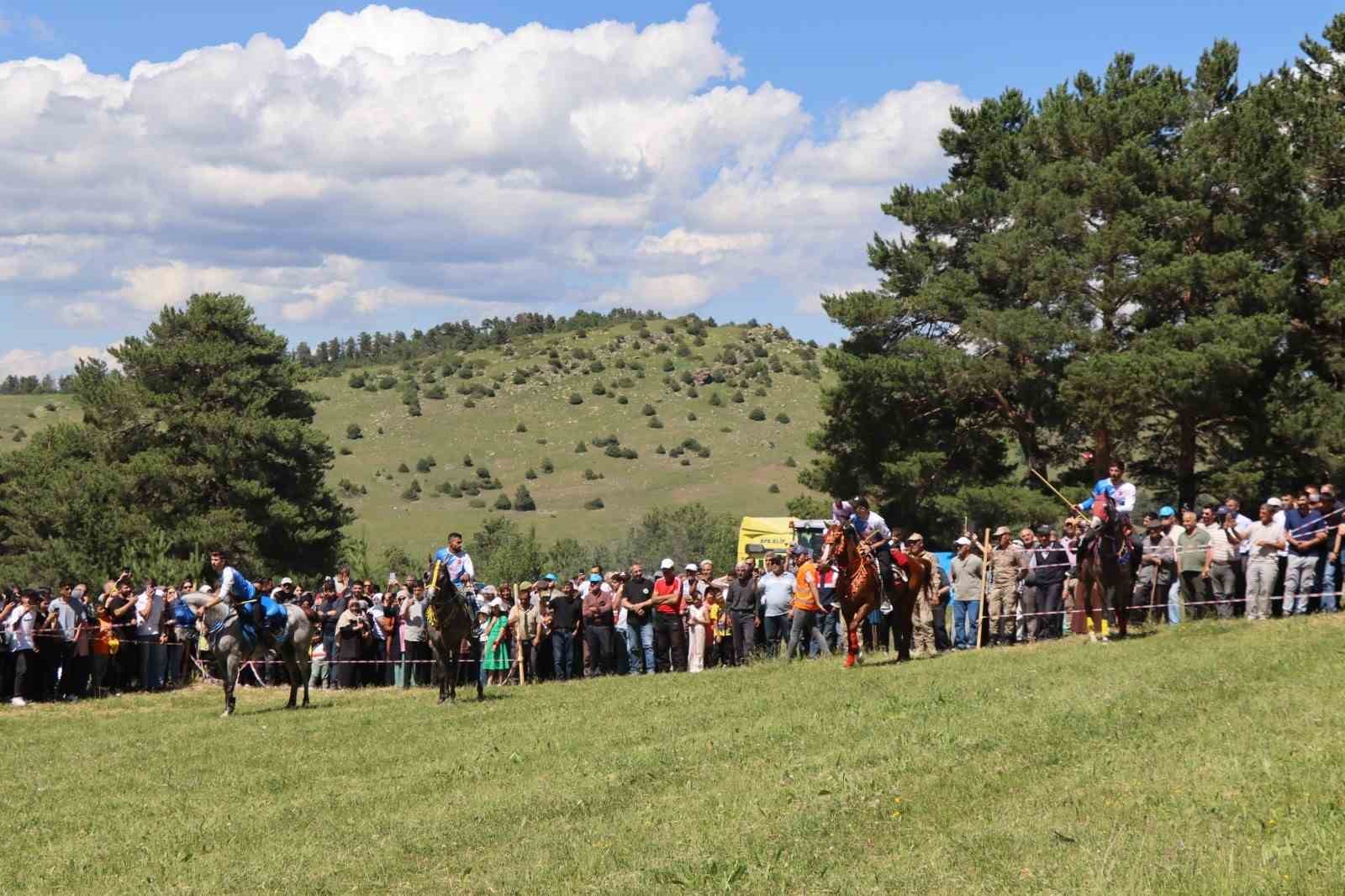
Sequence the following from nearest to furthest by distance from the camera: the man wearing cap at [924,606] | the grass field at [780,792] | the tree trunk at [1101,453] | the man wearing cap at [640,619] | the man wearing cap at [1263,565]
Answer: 1. the grass field at [780,792]
2. the man wearing cap at [924,606]
3. the man wearing cap at [1263,565]
4. the man wearing cap at [640,619]
5. the tree trunk at [1101,453]

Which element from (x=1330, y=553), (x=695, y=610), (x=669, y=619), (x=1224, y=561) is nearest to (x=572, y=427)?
(x=669, y=619)

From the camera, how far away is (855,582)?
19.9m

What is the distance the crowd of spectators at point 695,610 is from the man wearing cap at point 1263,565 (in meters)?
0.03

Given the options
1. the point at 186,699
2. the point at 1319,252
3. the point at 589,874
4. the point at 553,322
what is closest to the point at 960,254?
the point at 1319,252

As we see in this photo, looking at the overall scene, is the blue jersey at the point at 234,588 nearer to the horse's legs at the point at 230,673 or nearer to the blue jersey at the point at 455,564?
the horse's legs at the point at 230,673

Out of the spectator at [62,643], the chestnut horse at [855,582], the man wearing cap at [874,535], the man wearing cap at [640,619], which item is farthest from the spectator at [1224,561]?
the spectator at [62,643]

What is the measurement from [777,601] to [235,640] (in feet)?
30.8

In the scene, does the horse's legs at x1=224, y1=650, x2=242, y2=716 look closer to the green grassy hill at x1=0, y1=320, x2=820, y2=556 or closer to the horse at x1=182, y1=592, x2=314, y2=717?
the horse at x1=182, y1=592, x2=314, y2=717

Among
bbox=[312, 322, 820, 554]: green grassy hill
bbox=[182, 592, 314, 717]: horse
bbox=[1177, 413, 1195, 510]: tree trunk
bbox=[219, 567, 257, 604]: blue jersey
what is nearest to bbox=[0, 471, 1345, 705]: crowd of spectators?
bbox=[182, 592, 314, 717]: horse

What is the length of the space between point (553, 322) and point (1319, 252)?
13104 cm

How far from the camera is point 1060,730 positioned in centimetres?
1216

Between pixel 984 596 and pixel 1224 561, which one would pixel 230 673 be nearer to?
pixel 984 596

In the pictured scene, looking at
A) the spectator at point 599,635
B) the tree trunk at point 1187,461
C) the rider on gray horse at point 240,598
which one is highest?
the tree trunk at point 1187,461

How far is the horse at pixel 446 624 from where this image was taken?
2102 centimetres
